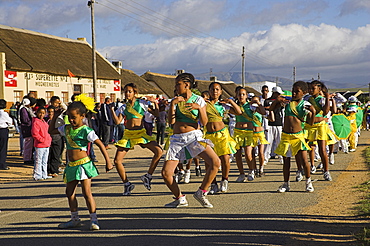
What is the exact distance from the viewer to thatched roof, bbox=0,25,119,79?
30906 millimetres

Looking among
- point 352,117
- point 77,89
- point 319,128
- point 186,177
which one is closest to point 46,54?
point 77,89

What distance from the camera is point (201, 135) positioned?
825 cm

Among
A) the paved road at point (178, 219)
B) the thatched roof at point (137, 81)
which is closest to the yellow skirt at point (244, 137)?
the paved road at point (178, 219)

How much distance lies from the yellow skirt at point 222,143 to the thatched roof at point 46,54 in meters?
22.3

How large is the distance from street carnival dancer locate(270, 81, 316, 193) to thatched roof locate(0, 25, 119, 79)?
23.1m

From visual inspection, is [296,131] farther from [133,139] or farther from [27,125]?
[27,125]

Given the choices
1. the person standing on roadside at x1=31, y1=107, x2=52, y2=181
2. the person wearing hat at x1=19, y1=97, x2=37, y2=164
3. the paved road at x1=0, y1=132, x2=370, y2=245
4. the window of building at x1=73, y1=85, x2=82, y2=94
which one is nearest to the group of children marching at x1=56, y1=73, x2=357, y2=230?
the paved road at x1=0, y1=132, x2=370, y2=245

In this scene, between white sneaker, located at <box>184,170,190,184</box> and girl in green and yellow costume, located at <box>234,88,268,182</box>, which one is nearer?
girl in green and yellow costume, located at <box>234,88,268,182</box>

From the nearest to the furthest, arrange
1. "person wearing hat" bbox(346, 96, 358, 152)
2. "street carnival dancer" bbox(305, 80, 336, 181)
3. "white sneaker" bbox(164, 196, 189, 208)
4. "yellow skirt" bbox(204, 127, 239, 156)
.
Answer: "white sneaker" bbox(164, 196, 189, 208) < "yellow skirt" bbox(204, 127, 239, 156) < "street carnival dancer" bbox(305, 80, 336, 181) < "person wearing hat" bbox(346, 96, 358, 152)

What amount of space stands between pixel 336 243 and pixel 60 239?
332cm

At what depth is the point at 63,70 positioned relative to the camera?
34.0 metres

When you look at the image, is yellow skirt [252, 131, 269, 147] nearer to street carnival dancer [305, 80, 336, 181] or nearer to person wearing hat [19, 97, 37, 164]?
street carnival dancer [305, 80, 336, 181]

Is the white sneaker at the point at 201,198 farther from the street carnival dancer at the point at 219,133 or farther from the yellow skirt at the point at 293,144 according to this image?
the yellow skirt at the point at 293,144

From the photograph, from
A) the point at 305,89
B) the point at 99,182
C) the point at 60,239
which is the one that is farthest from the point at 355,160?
the point at 60,239
